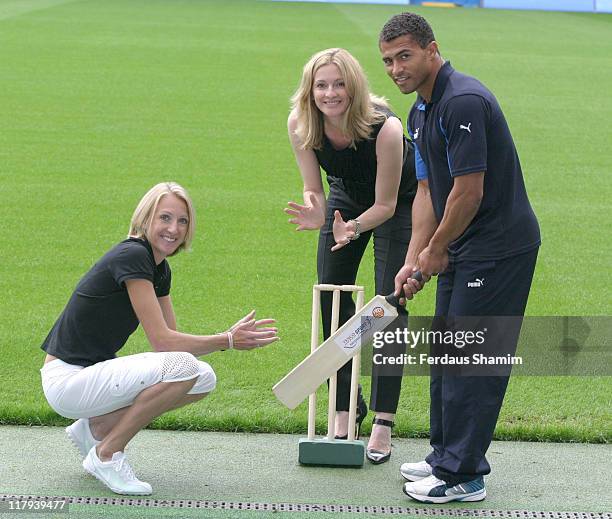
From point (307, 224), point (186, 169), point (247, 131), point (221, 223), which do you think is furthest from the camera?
point (247, 131)

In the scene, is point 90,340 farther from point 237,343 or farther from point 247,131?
point 247,131

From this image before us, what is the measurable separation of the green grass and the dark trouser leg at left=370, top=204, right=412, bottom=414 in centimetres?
35

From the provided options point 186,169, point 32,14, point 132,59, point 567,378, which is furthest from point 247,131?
point 32,14

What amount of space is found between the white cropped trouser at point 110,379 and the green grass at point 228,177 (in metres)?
0.95

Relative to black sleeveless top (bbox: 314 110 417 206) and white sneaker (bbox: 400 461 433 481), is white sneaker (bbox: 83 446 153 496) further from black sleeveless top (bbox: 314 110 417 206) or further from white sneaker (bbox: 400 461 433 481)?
black sleeveless top (bbox: 314 110 417 206)

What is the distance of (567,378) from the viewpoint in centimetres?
651

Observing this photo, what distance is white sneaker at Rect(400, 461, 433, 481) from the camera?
4930 millimetres

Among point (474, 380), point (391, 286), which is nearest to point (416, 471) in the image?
point (474, 380)

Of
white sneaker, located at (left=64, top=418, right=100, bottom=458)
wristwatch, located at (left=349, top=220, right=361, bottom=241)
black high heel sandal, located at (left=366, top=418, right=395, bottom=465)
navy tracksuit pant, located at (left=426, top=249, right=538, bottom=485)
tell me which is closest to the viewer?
navy tracksuit pant, located at (left=426, top=249, right=538, bottom=485)

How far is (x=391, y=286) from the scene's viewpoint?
534 cm

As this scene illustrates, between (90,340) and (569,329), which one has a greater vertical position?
(90,340)

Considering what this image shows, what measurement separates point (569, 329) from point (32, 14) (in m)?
28.1

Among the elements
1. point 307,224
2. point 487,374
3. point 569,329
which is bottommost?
point 569,329

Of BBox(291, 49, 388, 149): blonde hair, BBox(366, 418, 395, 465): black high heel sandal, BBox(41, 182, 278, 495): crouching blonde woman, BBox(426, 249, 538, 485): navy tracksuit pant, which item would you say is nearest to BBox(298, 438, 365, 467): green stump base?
BBox(366, 418, 395, 465): black high heel sandal
